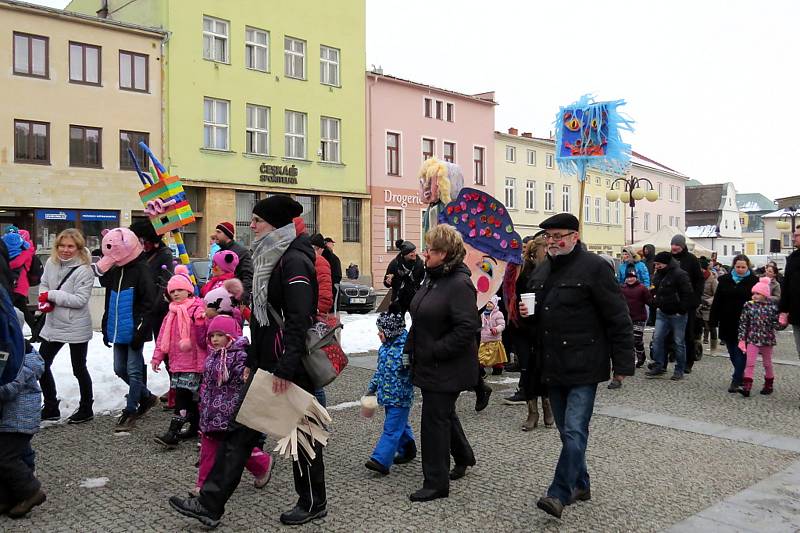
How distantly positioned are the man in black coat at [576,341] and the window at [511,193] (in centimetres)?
4038

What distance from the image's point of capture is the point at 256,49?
3130 centimetres

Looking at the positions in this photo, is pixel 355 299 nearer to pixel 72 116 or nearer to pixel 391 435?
pixel 72 116

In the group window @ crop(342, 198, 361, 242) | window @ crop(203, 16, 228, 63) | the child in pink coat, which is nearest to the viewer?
the child in pink coat

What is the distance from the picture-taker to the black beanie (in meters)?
4.54

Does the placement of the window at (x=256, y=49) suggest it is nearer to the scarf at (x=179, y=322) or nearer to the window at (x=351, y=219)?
the window at (x=351, y=219)

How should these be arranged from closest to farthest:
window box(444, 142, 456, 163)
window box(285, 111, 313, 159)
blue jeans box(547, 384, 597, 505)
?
1. blue jeans box(547, 384, 597, 505)
2. window box(285, 111, 313, 159)
3. window box(444, 142, 456, 163)

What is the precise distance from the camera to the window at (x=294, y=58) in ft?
106

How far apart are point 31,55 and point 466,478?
83.1 ft

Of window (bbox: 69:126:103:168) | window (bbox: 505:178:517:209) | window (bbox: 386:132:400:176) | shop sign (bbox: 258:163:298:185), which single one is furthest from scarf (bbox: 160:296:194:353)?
window (bbox: 505:178:517:209)

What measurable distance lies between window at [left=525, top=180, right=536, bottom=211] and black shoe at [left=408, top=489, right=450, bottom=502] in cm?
4247

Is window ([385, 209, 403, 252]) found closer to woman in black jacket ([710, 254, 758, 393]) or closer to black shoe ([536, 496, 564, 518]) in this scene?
woman in black jacket ([710, 254, 758, 393])

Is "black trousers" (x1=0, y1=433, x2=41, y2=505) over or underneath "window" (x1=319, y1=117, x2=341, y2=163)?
underneath

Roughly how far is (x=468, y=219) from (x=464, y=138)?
1329 inches

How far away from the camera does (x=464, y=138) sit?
40.7 metres
